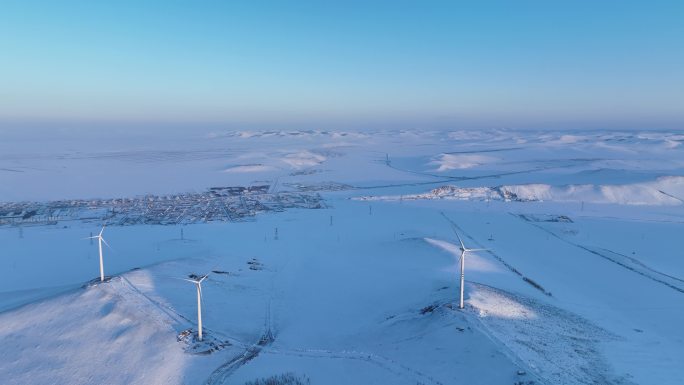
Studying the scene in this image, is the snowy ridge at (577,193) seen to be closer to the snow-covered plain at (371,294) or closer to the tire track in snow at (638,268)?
the snow-covered plain at (371,294)

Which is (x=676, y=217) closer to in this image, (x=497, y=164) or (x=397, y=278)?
(x=397, y=278)

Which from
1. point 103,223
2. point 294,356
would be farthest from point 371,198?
point 294,356

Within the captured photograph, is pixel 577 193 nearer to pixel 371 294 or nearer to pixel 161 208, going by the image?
pixel 371 294

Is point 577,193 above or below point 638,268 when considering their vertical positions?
above

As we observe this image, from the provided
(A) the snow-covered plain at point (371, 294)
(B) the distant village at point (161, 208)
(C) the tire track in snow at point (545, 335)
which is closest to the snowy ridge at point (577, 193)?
(A) the snow-covered plain at point (371, 294)

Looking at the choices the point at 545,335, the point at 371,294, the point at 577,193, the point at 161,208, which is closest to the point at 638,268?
the point at 545,335

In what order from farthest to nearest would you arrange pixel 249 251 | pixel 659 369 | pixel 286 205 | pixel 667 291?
pixel 286 205 < pixel 249 251 < pixel 667 291 < pixel 659 369
